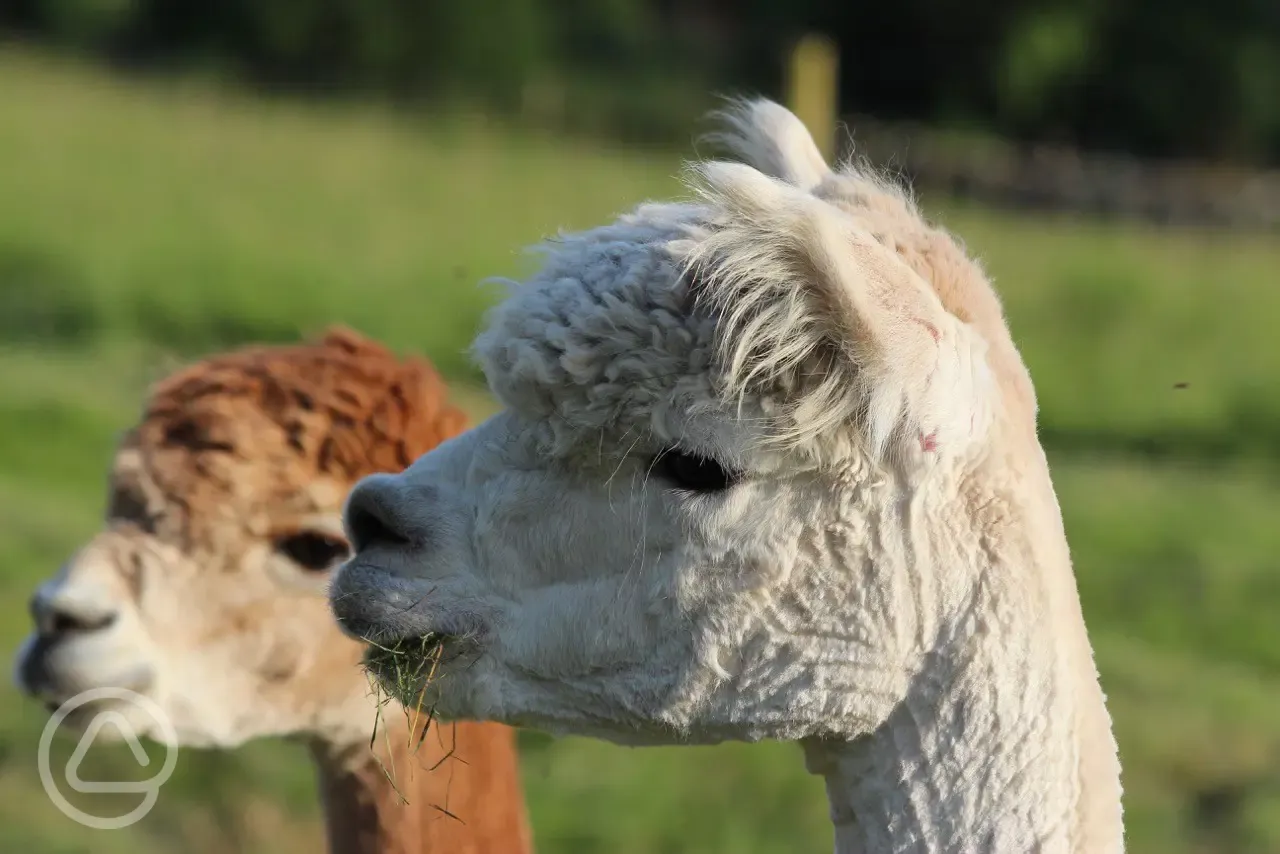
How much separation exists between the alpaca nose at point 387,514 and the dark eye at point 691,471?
38 centimetres

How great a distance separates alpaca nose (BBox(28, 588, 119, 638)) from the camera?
3.57 metres

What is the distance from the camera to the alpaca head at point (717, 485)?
2.01 m

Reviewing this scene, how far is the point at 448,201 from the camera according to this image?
18406 millimetres

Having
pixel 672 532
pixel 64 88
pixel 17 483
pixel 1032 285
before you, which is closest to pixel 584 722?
pixel 672 532

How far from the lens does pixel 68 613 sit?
358 cm

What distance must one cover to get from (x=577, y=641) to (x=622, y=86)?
35.4 m

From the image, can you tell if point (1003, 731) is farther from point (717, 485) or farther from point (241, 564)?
point (241, 564)

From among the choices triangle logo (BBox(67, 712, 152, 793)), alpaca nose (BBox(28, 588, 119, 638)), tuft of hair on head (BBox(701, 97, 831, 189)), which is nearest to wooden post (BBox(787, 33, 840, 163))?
triangle logo (BBox(67, 712, 152, 793))

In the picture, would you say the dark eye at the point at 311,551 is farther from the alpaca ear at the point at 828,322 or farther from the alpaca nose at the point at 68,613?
the alpaca ear at the point at 828,322

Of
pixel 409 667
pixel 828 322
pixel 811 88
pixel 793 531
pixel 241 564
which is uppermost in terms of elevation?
pixel 828 322

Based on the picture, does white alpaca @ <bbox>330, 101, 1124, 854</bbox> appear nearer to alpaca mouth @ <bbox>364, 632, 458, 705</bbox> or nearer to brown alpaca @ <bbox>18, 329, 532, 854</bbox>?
alpaca mouth @ <bbox>364, 632, 458, 705</bbox>

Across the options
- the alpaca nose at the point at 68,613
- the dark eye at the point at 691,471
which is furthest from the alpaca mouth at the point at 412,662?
the alpaca nose at the point at 68,613

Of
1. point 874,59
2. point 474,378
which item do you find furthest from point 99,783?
point 874,59

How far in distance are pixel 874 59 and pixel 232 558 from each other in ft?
118
